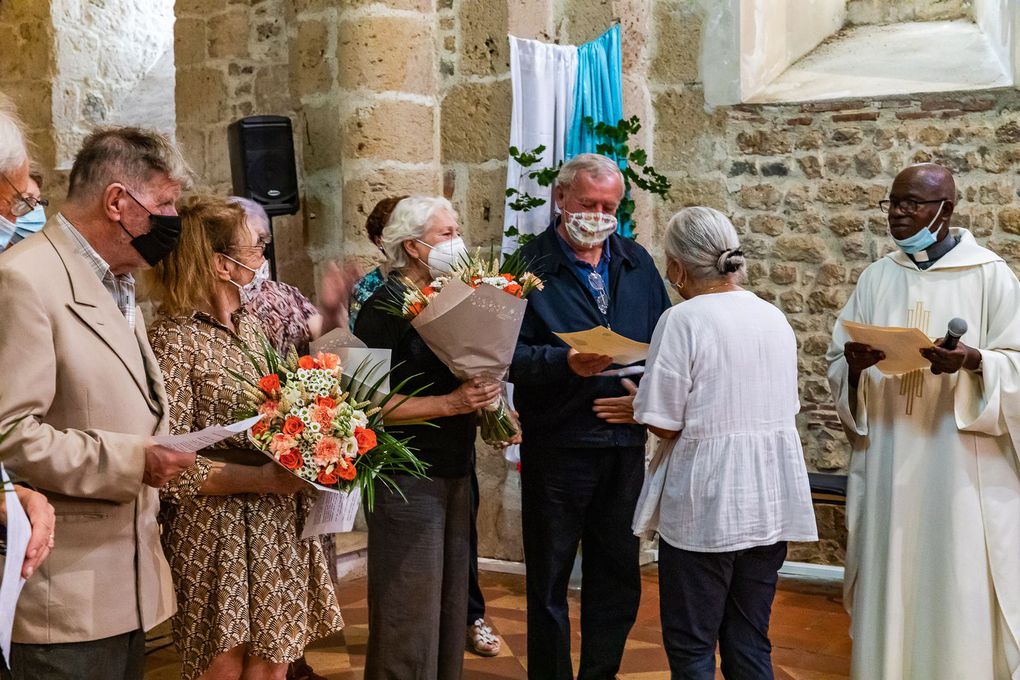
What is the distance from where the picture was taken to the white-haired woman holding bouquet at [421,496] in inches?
118

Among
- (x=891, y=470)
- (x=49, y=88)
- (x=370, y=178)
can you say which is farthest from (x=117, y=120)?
(x=891, y=470)

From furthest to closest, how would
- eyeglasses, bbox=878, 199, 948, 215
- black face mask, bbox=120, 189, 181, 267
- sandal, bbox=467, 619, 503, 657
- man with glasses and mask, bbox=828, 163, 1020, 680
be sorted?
1. sandal, bbox=467, 619, 503, 657
2. eyeglasses, bbox=878, 199, 948, 215
3. man with glasses and mask, bbox=828, 163, 1020, 680
4. black face mask, bbox=120, 189, 181, 267

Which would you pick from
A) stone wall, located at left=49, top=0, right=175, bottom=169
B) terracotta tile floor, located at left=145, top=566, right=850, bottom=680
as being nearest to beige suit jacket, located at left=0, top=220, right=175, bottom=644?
terracotta tile floor, located at left=145, top=566, right=850, bottom=680

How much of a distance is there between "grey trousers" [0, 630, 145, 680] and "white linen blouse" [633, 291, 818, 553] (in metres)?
1.48

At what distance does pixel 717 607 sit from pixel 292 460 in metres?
1.24

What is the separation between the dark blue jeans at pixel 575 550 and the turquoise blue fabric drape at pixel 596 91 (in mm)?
2343

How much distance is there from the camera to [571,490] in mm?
3549

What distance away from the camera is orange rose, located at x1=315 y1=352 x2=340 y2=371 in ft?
8.88

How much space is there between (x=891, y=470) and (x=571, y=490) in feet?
3.59

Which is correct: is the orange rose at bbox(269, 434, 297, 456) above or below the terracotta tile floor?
above

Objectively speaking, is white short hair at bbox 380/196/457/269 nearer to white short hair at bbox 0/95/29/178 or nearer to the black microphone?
white short hair at bbox 0/95/29/178

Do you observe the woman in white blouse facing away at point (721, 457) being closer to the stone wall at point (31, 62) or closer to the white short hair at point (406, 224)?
the white short hair at point (406, 224)

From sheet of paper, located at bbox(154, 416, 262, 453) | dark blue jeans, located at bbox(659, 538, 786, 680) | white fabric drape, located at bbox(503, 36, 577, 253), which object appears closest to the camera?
sheet of paper, located at bbox(154, 416, 262, 453)

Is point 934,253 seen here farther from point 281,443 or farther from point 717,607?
point 281,443
